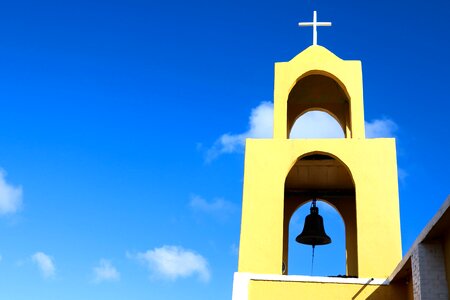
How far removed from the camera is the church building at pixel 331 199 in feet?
26.8

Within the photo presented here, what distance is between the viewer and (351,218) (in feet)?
35.1

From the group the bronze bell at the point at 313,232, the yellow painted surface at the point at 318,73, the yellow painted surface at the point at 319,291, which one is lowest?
the yellow painted surface at the point at 319,291

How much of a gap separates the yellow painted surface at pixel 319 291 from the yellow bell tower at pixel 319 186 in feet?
0.05

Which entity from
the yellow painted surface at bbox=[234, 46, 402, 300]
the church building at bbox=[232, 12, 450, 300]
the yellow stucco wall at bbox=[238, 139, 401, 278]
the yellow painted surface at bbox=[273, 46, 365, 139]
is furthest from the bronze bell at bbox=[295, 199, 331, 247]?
the yellow painted surface at bbox=[273, 46, 365, 139]

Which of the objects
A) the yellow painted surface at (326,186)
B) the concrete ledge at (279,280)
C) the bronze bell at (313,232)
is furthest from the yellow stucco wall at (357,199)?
the bronze bell at (313,232)

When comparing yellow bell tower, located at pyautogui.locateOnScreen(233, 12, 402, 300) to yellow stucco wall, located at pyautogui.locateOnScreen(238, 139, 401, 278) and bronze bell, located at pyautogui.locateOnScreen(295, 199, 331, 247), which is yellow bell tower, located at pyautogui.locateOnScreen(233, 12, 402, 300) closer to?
yellow stucco wall, located at pyautogui.locateOnScreen(238, 139, 401, 278)

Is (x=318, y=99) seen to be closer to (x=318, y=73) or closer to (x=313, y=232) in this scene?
(x=318, y=73)

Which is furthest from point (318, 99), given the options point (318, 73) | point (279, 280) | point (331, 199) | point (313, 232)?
point (279, 280)

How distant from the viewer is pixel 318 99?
38.2ft

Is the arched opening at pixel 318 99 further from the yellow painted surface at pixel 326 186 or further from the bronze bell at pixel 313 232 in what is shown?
the bronze bell at pixel 313 232

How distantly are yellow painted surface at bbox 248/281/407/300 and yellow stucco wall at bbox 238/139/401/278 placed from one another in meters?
0.26

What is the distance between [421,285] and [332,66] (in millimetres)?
4781

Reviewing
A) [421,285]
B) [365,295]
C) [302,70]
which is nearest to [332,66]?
[302,70]

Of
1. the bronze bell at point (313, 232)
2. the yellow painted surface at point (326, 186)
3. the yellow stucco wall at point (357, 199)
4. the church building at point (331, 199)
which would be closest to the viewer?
the church building at point (331, 199)
